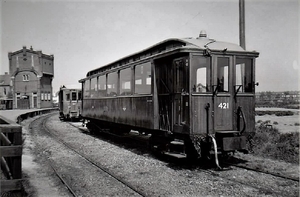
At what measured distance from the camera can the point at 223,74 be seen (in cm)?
801

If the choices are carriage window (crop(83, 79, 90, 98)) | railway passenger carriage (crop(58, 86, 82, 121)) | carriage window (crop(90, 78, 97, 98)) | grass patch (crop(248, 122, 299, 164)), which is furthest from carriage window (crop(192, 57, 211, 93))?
railway passenger carriage (crop(58, 86, 82, 121))

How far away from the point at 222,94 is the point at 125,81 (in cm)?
422

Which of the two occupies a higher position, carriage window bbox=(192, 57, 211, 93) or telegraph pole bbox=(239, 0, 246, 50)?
telegraph pole bbox=(239, 0, 246, 50)

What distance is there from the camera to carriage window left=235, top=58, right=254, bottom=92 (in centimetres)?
809

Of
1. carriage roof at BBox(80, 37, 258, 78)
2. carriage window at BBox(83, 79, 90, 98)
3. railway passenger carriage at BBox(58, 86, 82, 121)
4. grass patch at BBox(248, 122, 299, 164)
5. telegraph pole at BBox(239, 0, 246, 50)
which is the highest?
telegraph pole at BBox(239, 0, 246, 50)

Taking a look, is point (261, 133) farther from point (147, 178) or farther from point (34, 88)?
point (34, 88)

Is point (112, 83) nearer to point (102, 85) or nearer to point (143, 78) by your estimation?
point (102, 85)

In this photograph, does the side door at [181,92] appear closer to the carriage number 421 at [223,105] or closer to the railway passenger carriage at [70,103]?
the carriage number 421 at [223,105]

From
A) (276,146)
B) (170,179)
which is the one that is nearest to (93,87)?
(276,146)

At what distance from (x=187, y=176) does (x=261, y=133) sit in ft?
17.7

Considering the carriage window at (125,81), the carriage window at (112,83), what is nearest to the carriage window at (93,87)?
the carriage window at (112,83)

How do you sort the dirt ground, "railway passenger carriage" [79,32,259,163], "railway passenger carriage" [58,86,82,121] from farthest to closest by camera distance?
"railway passenger carriage" [58,86,82,121]
"railway passenger carriage" [79,32,259,163]
the dirt ground

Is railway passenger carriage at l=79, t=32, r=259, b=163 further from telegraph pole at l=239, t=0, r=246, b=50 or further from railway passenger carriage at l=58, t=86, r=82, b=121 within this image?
railway passenger carriage at l=58, t=86, r=82, b=121

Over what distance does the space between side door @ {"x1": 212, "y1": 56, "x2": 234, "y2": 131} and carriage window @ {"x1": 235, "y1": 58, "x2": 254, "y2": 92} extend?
24 cm
